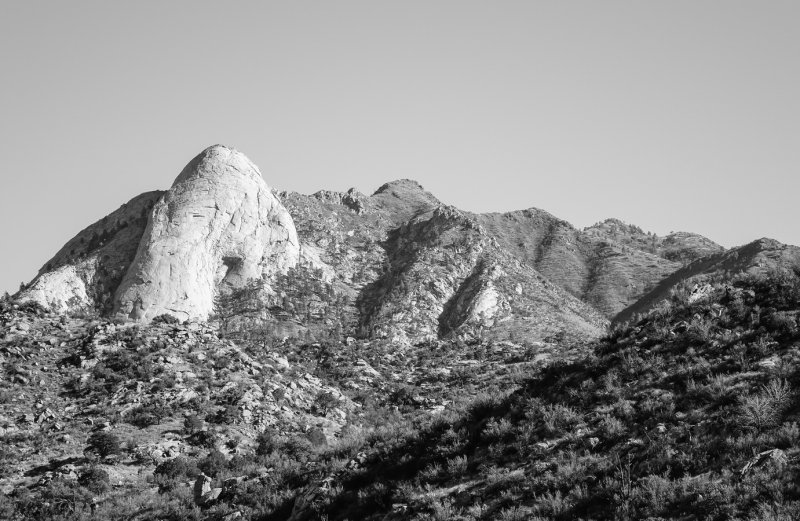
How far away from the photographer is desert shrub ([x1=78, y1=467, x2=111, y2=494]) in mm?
30344

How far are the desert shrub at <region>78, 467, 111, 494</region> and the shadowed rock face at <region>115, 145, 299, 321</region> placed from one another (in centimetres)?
3888

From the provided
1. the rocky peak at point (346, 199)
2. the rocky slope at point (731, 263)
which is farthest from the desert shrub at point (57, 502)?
the rocky peak at point (346, 199)

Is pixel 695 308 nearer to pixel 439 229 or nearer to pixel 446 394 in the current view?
pixel 446 394

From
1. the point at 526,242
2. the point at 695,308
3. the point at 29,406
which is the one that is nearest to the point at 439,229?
the point at 526,242

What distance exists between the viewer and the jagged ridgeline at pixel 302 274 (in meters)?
73.2

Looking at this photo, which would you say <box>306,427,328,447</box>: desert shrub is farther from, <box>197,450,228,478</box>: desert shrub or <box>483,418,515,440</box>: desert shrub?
<box>483,418,515,440</box>: desert shrub

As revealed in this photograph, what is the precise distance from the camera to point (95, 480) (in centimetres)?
3112

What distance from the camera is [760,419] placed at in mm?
14344

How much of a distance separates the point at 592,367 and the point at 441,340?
176ft

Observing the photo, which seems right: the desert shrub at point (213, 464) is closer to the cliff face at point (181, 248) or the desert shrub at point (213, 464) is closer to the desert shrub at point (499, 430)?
the desert shrub at point (499, 430)

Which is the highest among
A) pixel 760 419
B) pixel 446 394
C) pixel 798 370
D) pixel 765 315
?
pixel 765 315

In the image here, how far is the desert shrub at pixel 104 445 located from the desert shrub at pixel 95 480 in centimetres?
243

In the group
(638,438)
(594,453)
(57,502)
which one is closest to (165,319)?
(57,502)

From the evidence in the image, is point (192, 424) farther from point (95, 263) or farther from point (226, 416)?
point (95, 263)
